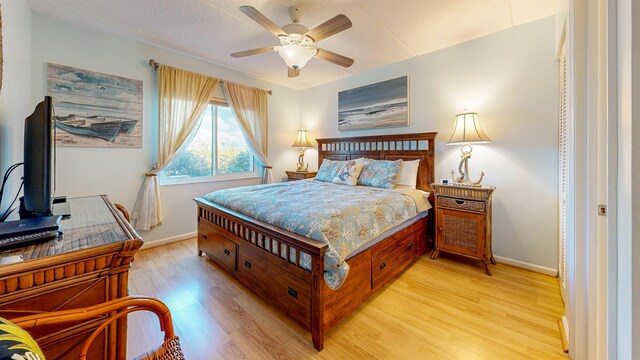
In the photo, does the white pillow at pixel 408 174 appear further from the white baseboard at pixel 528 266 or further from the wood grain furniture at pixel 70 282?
the wood grain furniture at pixel 70 282

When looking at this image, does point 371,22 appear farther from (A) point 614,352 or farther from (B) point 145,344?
(B) point 145,344

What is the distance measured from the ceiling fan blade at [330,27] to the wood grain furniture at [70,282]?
1930 mm

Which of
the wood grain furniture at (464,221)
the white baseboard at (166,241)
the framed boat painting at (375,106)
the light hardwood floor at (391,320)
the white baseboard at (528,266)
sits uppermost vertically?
the framed boat painting at (375,106)

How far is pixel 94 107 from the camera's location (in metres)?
2.64

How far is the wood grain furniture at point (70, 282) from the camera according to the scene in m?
0.70

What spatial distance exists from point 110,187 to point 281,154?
8.54ft

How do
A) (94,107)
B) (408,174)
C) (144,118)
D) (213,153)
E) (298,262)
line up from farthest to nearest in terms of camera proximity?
1. (213,153)
2. (408,174)
3. (144,118)
4. (94,107)
5. (298,262)

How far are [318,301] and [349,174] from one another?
6.65 ft

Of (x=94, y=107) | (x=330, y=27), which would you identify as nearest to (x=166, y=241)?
(x=94, y=107)

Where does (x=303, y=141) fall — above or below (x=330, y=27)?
below

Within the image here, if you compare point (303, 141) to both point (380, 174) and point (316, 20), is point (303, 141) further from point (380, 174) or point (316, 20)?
point (316, 20)

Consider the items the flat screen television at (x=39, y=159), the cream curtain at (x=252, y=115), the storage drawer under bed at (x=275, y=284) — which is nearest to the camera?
the flat screen television at (x=39, y=159)

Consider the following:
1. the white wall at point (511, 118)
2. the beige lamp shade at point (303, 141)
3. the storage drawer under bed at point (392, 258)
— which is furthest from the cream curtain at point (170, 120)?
the white wall at point (511, 118)

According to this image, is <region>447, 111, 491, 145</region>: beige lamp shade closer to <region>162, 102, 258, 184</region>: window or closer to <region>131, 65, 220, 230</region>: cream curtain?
<region>162, 102, 258, 184</region>: window
